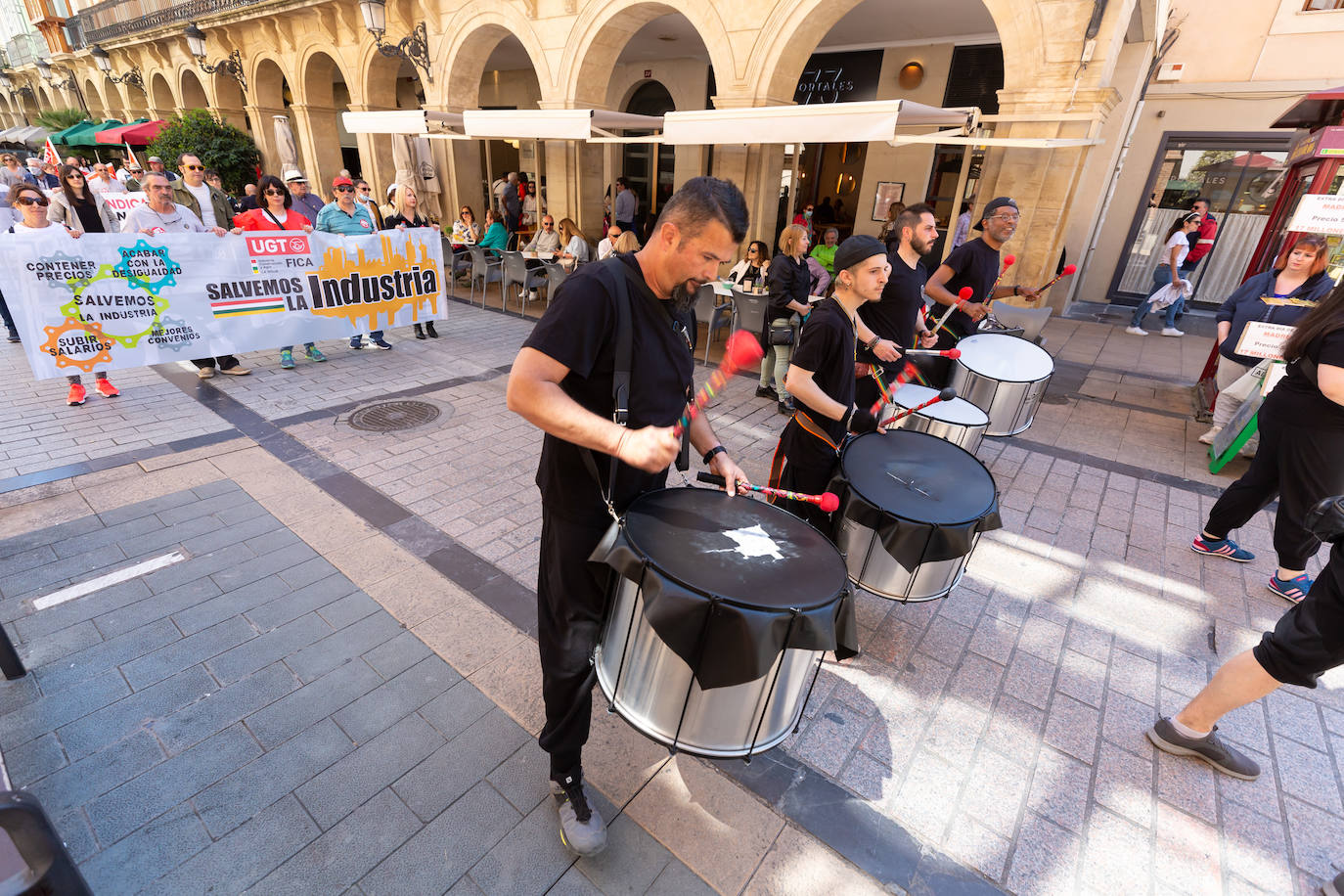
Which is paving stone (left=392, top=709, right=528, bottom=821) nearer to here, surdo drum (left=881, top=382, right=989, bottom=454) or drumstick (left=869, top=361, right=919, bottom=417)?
drumstick (left=869, top=361, right=919, bottom=417)

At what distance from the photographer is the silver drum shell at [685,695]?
1742 millimetres

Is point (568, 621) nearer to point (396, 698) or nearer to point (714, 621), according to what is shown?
point (714, 621)

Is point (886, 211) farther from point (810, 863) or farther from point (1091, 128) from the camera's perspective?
point (810, 863)

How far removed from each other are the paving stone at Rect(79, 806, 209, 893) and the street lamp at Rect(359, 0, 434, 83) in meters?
14.3

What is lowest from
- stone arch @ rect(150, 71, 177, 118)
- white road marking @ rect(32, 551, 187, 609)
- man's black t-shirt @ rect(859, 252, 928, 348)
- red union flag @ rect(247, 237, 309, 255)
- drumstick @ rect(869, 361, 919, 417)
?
white road marking @ rect(32, 551, 187, 609)

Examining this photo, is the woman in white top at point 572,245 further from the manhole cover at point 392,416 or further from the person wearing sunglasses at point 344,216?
the manhole cover at point 392,416

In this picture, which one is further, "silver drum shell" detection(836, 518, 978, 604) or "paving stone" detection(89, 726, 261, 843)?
"silver drum shell" detection(836, 518, 978, 604)

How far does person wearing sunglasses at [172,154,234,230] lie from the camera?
7.10 m

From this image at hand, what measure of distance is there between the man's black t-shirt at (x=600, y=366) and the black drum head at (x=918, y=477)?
44.5 inches

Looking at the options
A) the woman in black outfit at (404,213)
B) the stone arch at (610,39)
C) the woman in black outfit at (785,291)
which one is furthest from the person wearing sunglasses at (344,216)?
the stone arch at (610,39)

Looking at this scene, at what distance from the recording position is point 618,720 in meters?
2.73

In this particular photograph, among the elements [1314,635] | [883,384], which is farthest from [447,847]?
[1314,635]

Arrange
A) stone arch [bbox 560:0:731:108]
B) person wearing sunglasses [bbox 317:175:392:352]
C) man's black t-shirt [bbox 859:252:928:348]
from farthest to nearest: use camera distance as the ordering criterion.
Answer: stone arch [bbox 560:0:731:108], person wearing sunglasses [bbox 317:175:392:352], man's black t-shirt [bbox 859:252:928:348]

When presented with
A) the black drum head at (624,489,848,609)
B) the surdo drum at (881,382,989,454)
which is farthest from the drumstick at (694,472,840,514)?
the surdo drum at (881,382,989,454)
